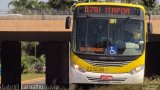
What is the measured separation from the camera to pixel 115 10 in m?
20.3

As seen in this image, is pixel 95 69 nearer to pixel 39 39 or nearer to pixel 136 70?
pixel 136 70

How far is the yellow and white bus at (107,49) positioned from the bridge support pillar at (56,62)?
91.2ft

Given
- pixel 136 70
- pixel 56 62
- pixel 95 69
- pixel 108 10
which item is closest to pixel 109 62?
pixel 95 69

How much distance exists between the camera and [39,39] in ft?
145

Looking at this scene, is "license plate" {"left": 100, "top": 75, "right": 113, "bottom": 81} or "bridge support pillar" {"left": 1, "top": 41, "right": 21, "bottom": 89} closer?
"license plate" {"left": 100, "top": 75, "right": 113, "bottom": 81}

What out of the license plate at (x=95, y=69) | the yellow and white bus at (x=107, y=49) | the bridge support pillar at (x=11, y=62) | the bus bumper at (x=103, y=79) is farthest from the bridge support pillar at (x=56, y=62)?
the license plate at (x=95, y=69)

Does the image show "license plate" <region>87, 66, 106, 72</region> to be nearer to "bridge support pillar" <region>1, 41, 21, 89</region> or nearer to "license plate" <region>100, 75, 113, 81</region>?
"license plate" <region>100, 75, 113, 81</region>

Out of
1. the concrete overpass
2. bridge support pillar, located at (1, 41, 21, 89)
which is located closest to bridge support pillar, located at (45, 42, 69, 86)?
Result: the concrete overpass

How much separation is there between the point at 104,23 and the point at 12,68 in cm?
2894

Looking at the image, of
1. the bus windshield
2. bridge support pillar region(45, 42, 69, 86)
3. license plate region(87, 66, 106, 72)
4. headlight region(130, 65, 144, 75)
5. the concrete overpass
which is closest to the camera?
license plate region(87, 66, 106, 72)

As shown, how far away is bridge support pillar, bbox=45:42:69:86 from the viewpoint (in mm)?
48031

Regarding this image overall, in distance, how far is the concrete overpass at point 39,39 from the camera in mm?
37531

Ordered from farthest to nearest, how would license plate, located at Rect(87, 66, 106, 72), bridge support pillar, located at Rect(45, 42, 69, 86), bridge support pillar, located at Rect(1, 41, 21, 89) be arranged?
bridge support pillar, located at Rect(45, 42, 69, 86), bridge support pillar, located at Rect(1, 41, 21, 89), license plate, located at Rect(87, 66, 106, 72)

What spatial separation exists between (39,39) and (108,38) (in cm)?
2481
